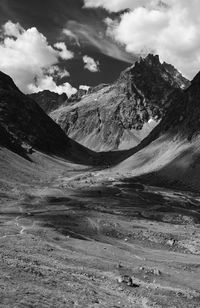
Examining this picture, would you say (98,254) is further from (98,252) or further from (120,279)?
(120,279)

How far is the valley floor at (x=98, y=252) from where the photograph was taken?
34812 millimetres

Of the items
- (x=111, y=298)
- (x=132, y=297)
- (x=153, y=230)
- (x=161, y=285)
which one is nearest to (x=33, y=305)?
(x=111, y=298)

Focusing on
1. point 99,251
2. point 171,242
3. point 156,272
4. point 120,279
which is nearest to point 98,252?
point 99,251

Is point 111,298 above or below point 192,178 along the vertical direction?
below

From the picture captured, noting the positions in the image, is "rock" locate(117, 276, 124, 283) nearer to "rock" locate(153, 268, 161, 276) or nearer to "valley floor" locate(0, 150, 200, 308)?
"valley floor" locate(0, 150, 200, 308)

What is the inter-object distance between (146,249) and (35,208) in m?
47.3

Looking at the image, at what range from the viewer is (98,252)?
198 feet

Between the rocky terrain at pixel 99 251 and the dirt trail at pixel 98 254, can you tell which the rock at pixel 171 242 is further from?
the dirt trail at pixel 98 254

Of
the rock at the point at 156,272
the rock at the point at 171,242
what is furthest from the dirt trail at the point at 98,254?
the rock at the point at 171,242

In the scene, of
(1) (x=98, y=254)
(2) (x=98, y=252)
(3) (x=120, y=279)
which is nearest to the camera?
(3) (x=120, y=279)

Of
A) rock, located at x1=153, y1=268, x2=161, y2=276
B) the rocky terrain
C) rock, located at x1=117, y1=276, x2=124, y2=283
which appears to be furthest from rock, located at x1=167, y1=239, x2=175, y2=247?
rock, located at x1=117, y1=276, x2=124, y2=283

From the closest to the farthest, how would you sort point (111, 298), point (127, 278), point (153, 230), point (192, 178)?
point (111, 298) → point (127, 278) → point (153, 230) → point (192, 178)

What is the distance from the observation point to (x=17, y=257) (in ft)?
147

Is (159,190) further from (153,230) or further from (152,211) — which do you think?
(153,230)
